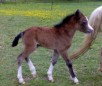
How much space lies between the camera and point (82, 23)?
6.28 meters

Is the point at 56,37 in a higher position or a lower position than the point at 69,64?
higher

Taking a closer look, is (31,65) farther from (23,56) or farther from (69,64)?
(69,64)

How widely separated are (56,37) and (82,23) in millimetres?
560

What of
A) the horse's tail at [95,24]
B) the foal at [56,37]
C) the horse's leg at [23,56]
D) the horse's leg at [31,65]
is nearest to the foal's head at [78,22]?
the foal at [56,37]

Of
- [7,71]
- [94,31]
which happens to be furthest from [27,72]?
[94,31]

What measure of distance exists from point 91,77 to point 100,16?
1.27m

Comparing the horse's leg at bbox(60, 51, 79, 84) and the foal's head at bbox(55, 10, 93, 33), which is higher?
the foal's head at bbox(55, 10, 93, 33)

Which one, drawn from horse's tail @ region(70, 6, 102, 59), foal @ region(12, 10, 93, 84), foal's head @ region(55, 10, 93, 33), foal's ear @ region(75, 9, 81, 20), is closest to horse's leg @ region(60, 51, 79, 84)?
foal @ region(12, 10, 93, 84)

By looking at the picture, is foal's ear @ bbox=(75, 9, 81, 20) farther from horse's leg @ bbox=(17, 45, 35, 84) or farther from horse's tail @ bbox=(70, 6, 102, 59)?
horse's leg @ bbox=(17, 45, 35, 84)

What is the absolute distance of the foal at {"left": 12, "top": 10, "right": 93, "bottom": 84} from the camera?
6.23m

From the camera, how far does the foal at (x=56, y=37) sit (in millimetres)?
6227

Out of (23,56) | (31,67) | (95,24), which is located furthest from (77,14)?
(31,67)

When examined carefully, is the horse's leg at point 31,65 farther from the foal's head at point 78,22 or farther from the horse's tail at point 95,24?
the horse's tail at point 95,24

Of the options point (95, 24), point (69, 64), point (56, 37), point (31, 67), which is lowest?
point (31, 67)
